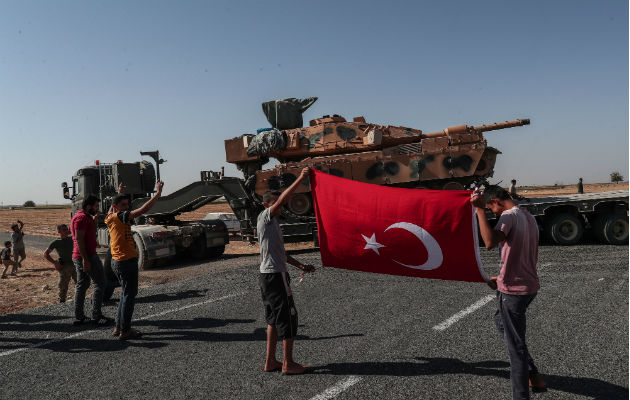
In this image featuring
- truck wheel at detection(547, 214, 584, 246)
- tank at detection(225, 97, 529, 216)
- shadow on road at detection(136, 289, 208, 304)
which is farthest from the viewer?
tank at detection(225, 97, 529, 216)

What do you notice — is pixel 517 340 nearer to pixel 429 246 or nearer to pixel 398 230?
pixel 429 246

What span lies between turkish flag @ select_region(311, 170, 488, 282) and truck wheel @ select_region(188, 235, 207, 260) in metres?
9.90

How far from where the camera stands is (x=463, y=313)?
6.32 metres

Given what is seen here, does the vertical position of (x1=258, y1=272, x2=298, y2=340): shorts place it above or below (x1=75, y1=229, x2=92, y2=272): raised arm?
below

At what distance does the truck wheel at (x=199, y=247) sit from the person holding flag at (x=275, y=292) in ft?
33.3

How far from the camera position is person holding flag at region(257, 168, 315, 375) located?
14.8 ft

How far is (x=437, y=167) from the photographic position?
13.7 m

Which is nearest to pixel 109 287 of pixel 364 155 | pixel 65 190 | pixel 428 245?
pixel 428 245

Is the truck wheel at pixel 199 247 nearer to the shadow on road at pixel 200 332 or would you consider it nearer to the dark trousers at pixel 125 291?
the shadow on road at pixel 200 332

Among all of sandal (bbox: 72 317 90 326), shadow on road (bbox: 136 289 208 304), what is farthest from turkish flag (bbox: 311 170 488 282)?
shadow on road (bbox: 136 289 208 304)

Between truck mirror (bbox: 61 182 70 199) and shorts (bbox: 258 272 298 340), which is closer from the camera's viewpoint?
shorts (bbox: 258 272 298 340)

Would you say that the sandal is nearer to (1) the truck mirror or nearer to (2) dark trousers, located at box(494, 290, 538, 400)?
(2) dark trousers, located at box(494, 290, 538, 400)

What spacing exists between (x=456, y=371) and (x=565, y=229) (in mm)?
10319

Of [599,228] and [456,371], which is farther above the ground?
[599,228]
